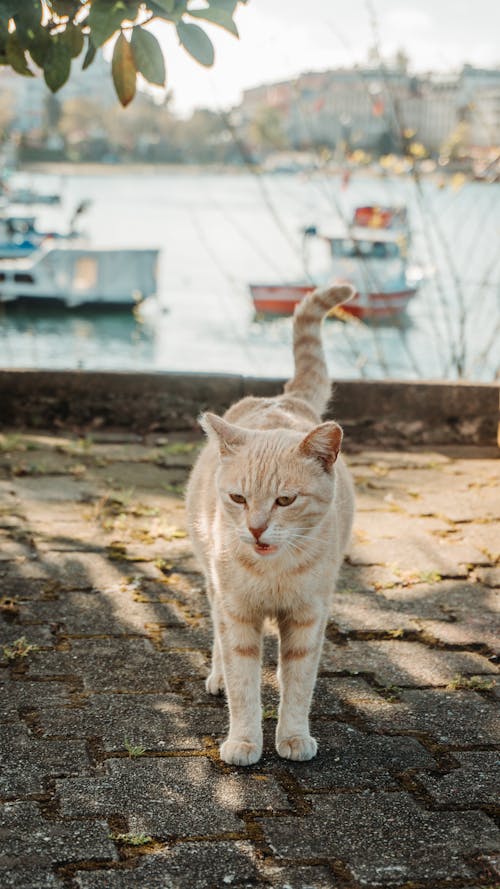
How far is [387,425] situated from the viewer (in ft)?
22.6

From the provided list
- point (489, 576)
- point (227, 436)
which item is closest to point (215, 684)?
point (227, 436)

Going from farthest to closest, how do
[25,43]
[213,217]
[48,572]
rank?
1. [213,217]
2. [48,572]
3. [25,43]

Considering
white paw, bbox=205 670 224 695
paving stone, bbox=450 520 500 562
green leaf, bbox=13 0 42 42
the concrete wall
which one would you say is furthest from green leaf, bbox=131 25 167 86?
the concrete wall

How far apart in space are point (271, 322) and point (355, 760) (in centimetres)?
2097

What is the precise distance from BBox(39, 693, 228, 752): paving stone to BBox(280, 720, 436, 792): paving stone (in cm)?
32

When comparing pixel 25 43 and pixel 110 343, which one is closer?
pixel 25 43

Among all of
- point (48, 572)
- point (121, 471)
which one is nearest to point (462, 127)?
point (121, 471)

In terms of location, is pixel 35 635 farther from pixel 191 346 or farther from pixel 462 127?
pixel 191 346

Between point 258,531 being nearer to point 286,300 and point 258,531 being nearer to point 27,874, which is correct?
point 27,874

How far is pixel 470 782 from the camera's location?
287cm

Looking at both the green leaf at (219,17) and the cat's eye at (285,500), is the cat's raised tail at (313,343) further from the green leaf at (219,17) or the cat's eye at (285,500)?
the green leaf at (219,17)

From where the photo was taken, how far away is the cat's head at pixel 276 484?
2.99 metres

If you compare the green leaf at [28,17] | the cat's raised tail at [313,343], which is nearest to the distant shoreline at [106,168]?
the cat's raised tail at [313,343]

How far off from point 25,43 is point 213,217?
5724 centimetres
